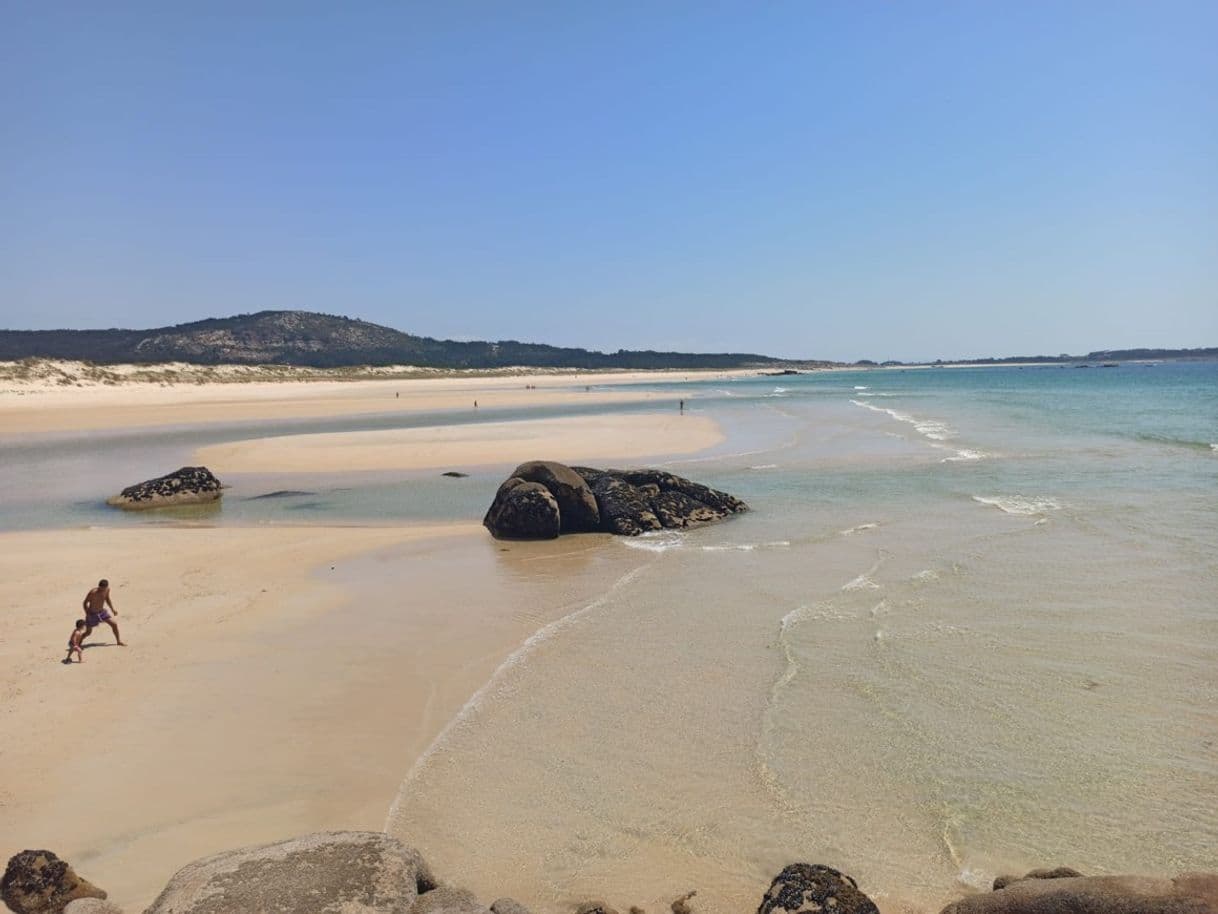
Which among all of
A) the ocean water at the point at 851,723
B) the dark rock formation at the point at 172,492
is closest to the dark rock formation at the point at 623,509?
the ocean water at the point at 851,723

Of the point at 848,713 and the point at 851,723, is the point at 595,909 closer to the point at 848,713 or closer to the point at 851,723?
the point at 851,723

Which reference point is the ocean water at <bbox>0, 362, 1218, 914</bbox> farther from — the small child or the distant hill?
the distant hill

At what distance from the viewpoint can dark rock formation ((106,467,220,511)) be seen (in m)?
19.6

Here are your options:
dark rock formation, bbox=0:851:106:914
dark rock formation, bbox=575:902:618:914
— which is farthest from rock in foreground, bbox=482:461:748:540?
dark rock formation, bbox=575:902:618:914

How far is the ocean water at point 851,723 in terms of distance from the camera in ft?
17.8

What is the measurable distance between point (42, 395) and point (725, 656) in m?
61.2

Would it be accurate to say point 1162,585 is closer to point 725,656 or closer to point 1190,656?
point 1190,656

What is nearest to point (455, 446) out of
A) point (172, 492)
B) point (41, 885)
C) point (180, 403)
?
point (172, 492)

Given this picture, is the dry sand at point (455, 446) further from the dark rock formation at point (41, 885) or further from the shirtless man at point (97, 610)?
the dark rock formation at point (41, 885)

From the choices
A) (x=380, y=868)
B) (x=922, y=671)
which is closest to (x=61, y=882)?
(x=380, y=868)

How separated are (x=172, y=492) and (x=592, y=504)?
35.3 feet

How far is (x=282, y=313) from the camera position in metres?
170

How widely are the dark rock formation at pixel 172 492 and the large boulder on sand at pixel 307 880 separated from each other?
56.1ft

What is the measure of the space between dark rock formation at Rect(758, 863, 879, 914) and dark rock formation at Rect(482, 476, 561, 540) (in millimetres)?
11211
